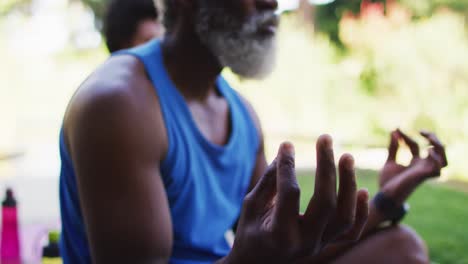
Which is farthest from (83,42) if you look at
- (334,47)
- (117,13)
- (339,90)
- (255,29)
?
(255,29)

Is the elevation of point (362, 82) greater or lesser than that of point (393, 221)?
lesser

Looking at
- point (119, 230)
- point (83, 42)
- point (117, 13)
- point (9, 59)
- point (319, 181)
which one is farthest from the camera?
point (83, 42)

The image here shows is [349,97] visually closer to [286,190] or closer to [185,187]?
[185,187]

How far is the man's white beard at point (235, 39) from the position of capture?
156 cm

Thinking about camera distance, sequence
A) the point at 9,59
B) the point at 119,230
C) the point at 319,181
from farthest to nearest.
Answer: the point at 9,59, the point at 119,230, the point at 319,181

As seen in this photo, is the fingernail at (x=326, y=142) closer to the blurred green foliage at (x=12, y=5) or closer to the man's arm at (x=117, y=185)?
the man's arm at (x=117, y=185)

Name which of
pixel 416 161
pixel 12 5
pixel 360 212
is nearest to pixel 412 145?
pixel 416 161

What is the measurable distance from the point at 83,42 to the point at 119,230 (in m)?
11.2

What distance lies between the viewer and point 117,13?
260cm

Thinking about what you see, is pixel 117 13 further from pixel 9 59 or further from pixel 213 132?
pixel 9 59

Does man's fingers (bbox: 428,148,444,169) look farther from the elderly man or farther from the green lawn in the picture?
the green lawn

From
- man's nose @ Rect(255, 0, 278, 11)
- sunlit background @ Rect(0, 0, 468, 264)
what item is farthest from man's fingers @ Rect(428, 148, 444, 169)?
sunlit background @ Rect(0, 0, 468, 264)

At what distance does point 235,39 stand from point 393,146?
1.68 feet

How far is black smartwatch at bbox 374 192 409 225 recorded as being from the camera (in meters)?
1.48
